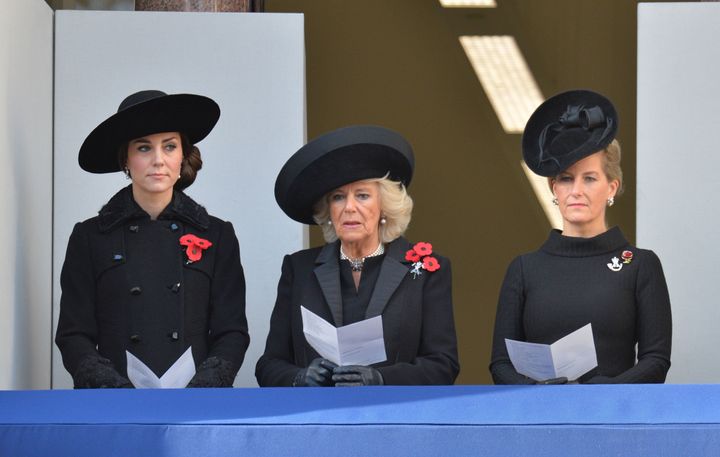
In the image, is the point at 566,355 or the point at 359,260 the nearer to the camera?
the point at 566,355

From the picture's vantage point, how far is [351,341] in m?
3.67

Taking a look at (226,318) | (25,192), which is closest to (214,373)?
(226,318)

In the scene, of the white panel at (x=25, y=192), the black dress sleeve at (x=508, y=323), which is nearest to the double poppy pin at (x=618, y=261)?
the black dress sleeve at (x=508, y=323)

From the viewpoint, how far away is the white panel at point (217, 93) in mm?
5367

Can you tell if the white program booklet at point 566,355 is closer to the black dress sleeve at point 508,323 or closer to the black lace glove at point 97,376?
the black dress sleeve at point 508,323

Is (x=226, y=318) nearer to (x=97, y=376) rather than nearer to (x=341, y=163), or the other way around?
(x=97, y=376)

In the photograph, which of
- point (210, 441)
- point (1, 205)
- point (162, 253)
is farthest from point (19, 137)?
point (210, 441)

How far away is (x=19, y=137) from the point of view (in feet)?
15.7

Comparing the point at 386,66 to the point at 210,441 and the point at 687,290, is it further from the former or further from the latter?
the point at 210,441

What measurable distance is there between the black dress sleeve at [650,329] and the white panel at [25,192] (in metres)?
1.98

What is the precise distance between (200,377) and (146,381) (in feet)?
0.53

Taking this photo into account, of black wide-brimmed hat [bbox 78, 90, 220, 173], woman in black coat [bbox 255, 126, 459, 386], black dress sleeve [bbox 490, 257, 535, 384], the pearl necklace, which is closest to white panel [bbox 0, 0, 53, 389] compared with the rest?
black wide-brimmed hat [bbox 78, 90, 220, 173]

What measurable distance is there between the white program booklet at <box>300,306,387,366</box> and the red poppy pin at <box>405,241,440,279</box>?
1.33 feet

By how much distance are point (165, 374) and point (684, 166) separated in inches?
99.6
